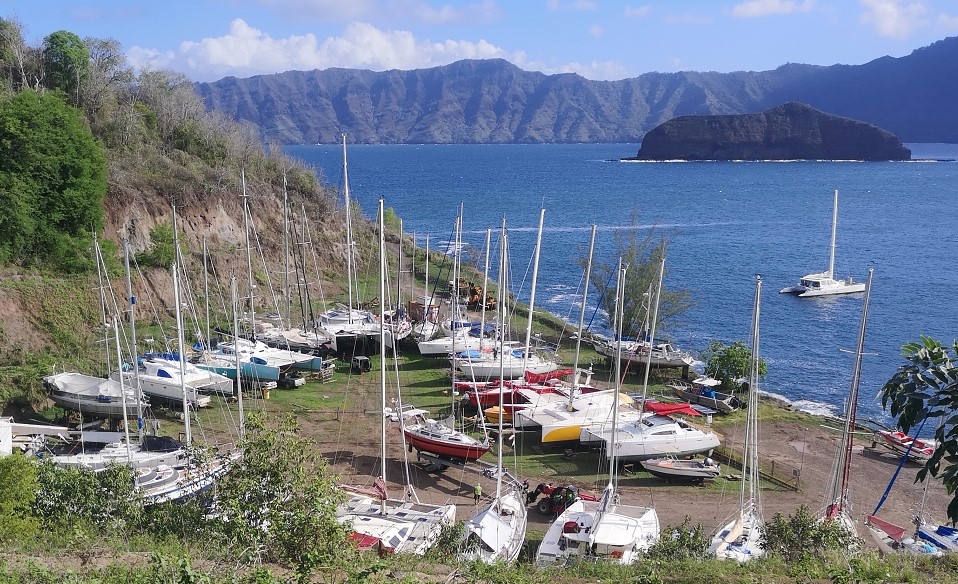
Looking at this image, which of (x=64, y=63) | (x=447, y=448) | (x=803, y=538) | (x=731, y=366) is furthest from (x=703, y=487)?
(x=64, y=63)

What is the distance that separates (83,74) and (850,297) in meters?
60.4

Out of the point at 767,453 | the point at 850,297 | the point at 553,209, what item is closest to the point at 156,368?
the point at 767,453

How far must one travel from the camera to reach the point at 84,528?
17.7 metres

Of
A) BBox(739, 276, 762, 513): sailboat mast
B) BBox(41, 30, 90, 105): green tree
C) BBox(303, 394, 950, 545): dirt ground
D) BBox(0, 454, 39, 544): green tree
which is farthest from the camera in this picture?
BBox(41, 30, 90, 105): green tree

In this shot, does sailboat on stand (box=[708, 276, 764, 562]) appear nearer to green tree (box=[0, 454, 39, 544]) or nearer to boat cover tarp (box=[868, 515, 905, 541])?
boat cover tarp (box=[868, 515, 905, 541])

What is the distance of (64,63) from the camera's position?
180 ft

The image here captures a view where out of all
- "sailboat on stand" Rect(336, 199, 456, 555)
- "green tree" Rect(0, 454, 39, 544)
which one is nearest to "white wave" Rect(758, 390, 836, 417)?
"sailboat on stand" Rect(336, 199, 456, 555)

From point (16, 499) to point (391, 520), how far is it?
346 inches

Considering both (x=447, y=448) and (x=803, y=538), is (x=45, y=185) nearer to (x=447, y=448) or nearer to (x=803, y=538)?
(x=447, y=448)

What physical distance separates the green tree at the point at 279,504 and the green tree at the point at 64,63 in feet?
156

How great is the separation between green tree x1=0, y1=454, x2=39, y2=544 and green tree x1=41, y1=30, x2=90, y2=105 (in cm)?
4303

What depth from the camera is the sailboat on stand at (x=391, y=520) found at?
20422 mm

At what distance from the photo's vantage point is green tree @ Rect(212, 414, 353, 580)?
1519 cm

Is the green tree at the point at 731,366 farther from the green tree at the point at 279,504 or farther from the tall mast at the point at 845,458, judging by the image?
the green tree at the point at 279,504
